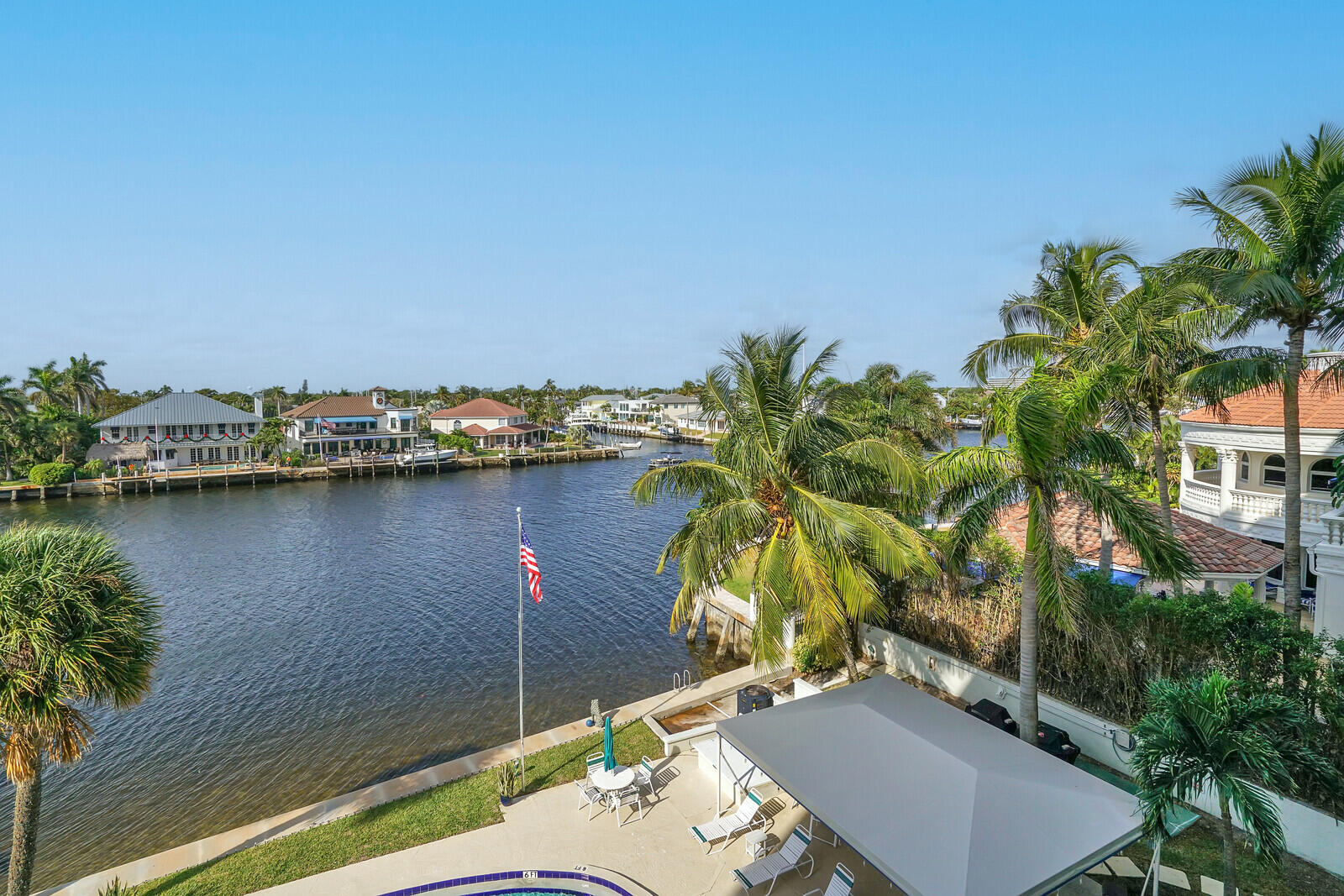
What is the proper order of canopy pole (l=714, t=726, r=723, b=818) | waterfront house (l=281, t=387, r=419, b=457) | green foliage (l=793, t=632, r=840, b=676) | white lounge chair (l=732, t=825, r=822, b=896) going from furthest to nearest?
waterfront house (l=281, t=387, r=419, b=457) < green foliage (l=793, t=632, r=840, b=676) < canopy pole (l=714, t=726, r=723, b=818) < white lounge chair (l=732, t=825, r=822, b=896)

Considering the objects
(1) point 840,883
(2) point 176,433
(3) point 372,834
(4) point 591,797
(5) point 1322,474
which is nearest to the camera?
(1) point 840,883

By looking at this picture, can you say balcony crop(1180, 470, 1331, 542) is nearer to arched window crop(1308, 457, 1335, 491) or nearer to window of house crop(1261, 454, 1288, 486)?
arched window crop(1308, 457, 1335, 491)

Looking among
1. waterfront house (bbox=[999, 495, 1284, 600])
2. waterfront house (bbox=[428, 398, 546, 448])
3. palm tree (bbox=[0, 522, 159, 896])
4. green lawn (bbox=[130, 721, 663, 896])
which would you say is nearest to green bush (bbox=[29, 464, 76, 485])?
waterfront house (bbox=[428, 398, 546, 448])

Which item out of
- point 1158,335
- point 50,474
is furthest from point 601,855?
point 50,474

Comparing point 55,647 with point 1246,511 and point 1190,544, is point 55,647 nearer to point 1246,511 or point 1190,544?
point 1190,544

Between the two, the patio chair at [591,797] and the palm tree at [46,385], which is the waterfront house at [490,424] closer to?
the palm tree at [46,385]

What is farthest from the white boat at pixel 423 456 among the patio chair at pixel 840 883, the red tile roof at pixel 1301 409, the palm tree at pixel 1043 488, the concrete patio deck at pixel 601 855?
the patio chair at pixel 840 883
